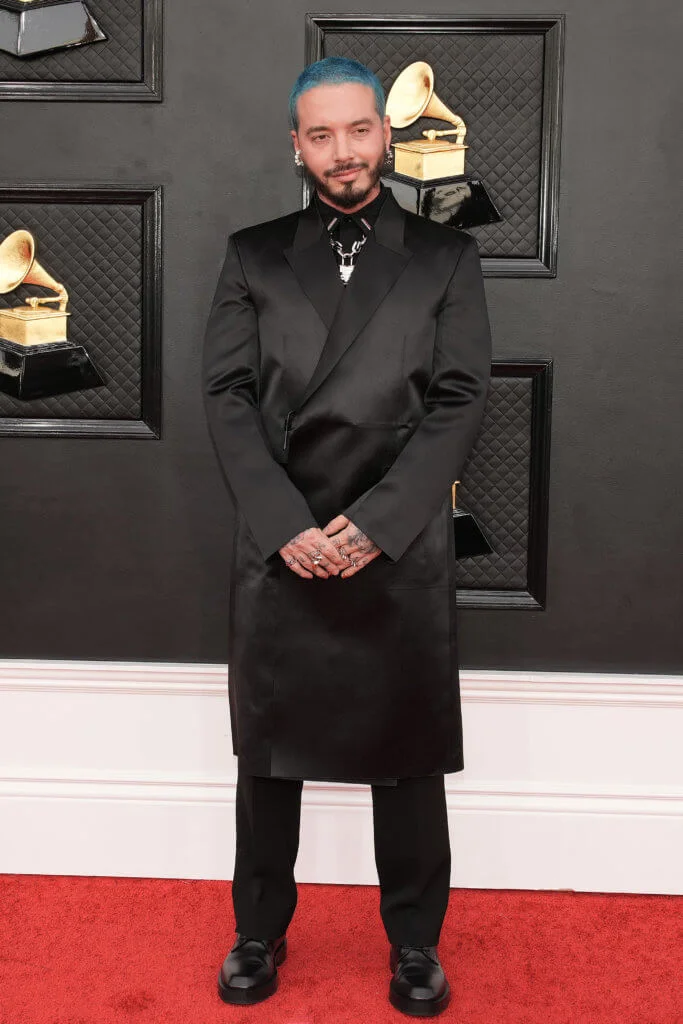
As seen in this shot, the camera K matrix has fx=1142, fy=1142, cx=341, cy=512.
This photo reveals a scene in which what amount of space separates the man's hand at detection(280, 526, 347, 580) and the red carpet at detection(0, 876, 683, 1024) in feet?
2.94

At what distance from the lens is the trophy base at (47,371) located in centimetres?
270

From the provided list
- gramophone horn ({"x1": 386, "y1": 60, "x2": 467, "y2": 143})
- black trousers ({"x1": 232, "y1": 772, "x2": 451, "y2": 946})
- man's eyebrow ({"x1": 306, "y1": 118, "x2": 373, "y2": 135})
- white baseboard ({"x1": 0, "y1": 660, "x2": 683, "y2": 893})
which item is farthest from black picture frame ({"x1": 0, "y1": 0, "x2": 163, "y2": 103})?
black trousers ({"x1": 232, "y1": 772, "x2": 451, "y2": 946})

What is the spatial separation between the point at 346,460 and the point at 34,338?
0.94 m

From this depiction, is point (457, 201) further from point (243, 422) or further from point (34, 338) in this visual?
point (34, 338)

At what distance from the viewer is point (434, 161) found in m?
2.58

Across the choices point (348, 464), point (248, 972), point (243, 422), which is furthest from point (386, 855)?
point (243, 422)

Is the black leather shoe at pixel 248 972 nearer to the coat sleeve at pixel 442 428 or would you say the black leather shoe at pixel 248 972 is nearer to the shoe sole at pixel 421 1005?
the shoe sole at pixel 421 1005

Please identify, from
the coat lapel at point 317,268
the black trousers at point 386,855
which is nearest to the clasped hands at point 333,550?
the coat lapel at point 317,268

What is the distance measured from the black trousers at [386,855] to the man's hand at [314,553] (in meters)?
0.50

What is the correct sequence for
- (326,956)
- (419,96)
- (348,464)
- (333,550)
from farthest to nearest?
(419,96) → (326,956) → (348,464) → (333,550)

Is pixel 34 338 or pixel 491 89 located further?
pixel 34 338

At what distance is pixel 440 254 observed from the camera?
2.18 meters

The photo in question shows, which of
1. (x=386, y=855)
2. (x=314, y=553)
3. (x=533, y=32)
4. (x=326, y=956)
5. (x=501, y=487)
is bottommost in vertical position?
(x=326, y=956)

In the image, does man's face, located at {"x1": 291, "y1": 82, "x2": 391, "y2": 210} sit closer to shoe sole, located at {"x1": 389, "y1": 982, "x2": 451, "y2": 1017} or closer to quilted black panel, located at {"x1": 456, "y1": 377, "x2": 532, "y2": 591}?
quilted black panel, located at {"x1": 456, "y1": 377, "x2": 532, "y2": 591}
